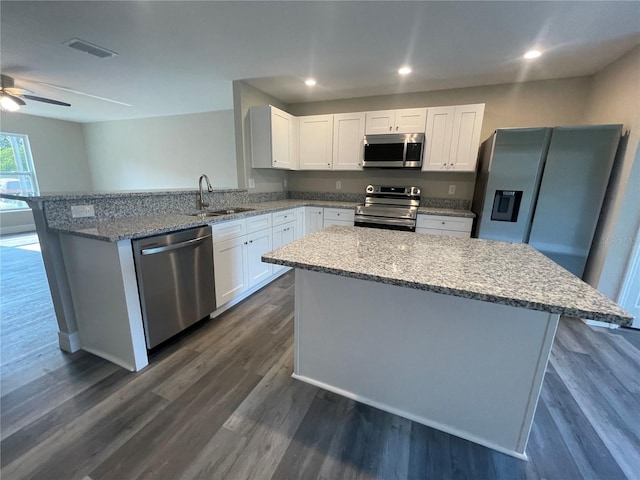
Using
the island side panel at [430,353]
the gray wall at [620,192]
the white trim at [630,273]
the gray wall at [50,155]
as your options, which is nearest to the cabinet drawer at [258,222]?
the island side panel at [430,353]

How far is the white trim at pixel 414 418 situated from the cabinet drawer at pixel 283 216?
189cm

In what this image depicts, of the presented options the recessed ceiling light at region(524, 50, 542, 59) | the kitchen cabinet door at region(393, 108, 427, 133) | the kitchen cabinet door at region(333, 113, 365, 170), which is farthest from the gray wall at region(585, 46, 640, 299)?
the kitchen cabinet door at region(333, 113, 365, 170)

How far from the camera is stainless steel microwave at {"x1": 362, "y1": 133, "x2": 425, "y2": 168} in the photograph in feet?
10.9

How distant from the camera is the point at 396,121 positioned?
340 centimetres

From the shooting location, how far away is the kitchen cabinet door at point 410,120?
10.8 feet

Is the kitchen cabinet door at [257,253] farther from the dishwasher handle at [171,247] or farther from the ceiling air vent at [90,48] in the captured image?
the ceiling air vent at [90,48]

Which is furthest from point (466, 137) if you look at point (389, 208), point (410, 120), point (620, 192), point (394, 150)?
point (620, 192)

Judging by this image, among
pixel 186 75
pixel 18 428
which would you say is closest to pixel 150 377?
pixel 18 428

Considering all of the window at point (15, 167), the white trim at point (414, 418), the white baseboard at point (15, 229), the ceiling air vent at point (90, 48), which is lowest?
the white trim at point (414, 418)

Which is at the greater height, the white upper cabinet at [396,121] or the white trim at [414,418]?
the white upper cabinet at [396,121]

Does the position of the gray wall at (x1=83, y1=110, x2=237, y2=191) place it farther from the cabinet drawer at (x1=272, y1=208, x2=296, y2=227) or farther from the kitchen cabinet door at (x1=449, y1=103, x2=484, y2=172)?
the kitchen cabinet door at (x1=449, y1=103, x2=484, y2=172)

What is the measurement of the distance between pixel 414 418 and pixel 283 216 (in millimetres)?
2502

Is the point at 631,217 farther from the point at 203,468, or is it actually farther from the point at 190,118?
the point at 190,118

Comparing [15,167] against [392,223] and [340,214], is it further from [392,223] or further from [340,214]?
[392,223]
